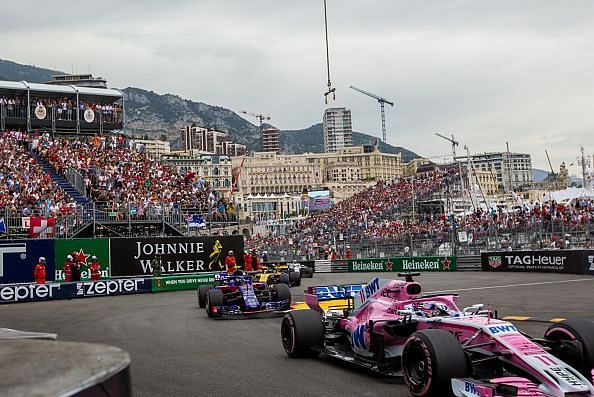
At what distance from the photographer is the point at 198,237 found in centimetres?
3388

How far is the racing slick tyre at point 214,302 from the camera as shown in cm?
1766

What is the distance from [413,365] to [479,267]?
29.5 metres

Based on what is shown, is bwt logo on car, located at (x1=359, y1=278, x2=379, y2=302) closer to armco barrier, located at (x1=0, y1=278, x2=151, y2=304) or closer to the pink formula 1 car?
the pink formula 1 car

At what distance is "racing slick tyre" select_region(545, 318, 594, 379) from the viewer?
24.2 feet

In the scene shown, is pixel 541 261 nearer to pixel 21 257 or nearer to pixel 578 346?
pixel 21 257

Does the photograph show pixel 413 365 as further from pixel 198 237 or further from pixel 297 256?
pixel 297 256

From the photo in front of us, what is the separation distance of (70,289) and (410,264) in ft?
63.6

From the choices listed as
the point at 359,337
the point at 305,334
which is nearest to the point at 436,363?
the point at 359,337

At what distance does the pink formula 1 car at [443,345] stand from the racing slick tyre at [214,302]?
6682 millimetres

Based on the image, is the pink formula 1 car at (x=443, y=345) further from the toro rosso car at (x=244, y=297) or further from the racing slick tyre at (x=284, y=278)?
the racing slick tyre at (x=284, y=278)

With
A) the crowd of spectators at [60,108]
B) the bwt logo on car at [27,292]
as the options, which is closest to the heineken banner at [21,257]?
the bwt logo on car at [27,292]

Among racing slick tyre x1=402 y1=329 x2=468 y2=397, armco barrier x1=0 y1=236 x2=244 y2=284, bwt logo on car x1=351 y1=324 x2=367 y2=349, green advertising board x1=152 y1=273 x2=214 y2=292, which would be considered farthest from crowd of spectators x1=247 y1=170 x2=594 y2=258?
racing slick tyre x1=402 y1=329 x2=468 y2=397

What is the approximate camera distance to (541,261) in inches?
→ 1228

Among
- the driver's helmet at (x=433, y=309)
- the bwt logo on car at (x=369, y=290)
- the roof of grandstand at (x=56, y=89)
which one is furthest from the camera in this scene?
the roof of grandstand at (x=56, y=89)
